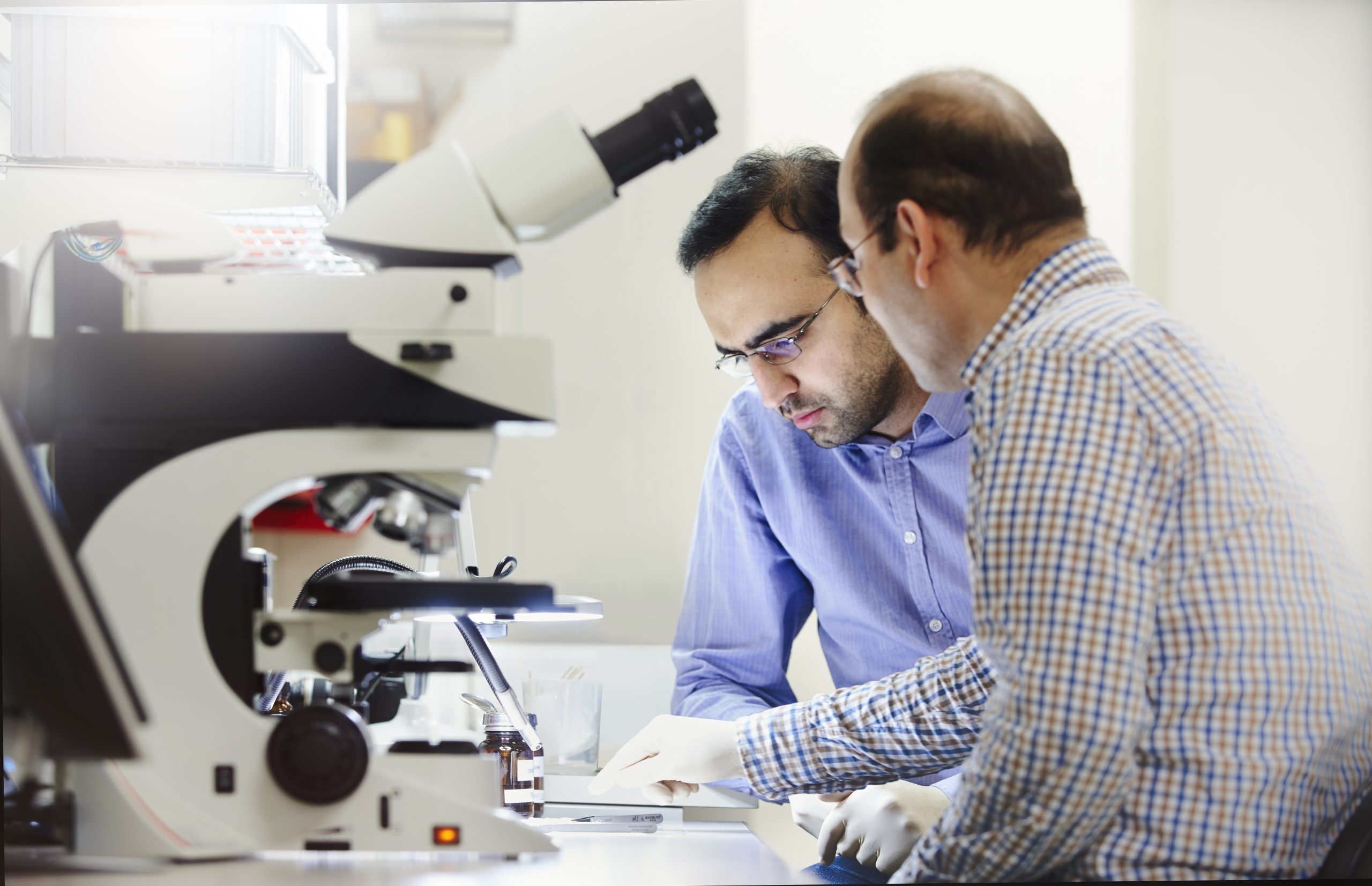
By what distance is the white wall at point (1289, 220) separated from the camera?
172 cm

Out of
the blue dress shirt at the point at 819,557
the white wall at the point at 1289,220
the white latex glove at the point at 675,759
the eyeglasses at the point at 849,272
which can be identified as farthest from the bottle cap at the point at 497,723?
the white wall at the point at 1289,220

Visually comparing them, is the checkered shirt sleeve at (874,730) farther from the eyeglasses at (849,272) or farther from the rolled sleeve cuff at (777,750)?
the eyeglasses at (849,272)

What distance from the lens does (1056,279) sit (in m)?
0.90

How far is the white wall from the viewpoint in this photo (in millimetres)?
1724

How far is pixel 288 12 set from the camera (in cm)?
130

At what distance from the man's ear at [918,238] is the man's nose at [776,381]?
0.56 m

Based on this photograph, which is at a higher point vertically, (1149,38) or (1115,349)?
(1149,38)

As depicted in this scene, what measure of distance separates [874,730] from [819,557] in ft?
1.60

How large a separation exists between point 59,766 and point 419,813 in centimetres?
31

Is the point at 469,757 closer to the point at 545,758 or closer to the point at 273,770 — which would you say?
the point at 273,770

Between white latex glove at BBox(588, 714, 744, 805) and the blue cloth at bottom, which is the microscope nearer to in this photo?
white latex glove at BBox(588, 714, 744, 805)

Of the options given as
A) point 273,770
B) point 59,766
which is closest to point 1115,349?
point 273,770

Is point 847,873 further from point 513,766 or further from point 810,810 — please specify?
point 513,766

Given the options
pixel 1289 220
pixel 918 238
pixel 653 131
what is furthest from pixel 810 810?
pixel 1289 220
